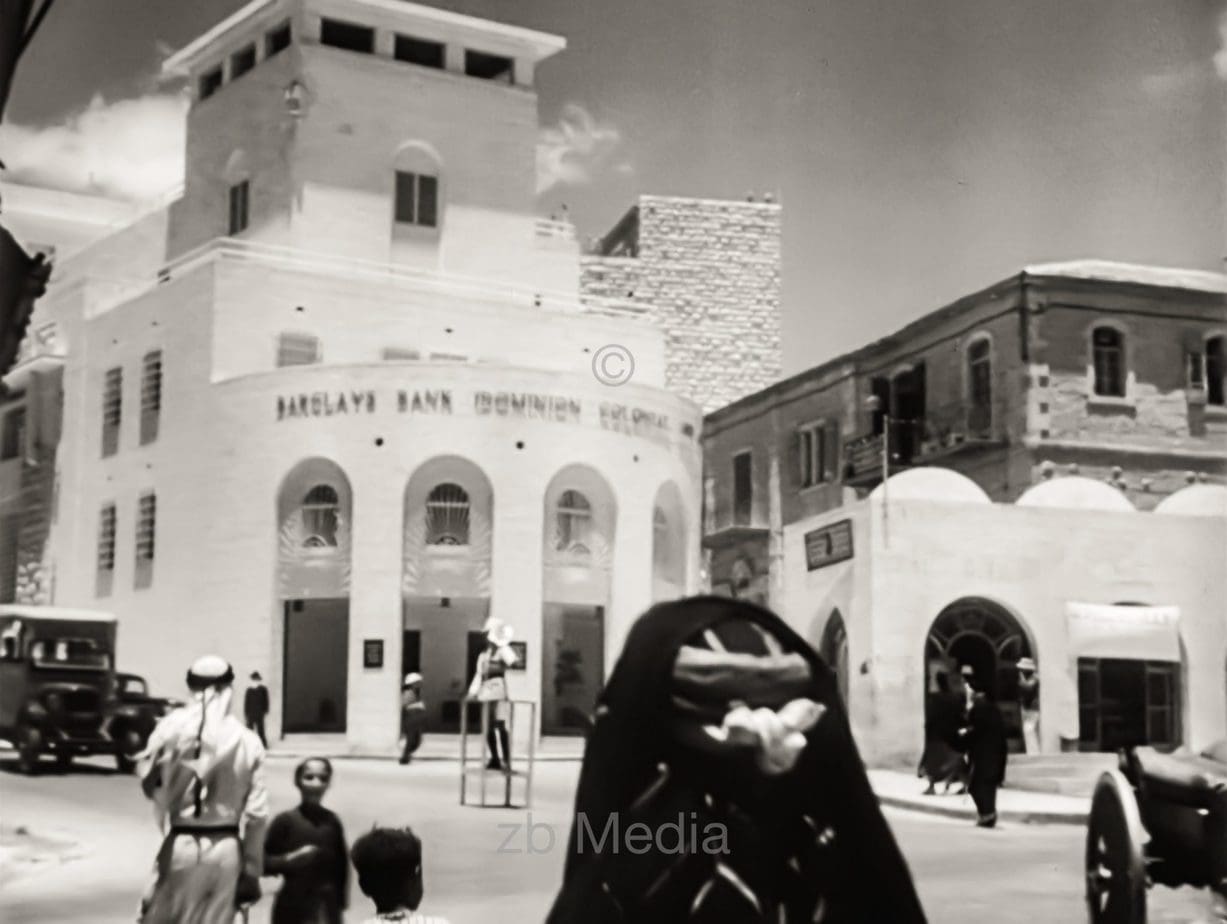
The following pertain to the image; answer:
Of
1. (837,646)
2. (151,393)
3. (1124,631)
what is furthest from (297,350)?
(1124,631)

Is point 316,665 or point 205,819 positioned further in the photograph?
point 316,665

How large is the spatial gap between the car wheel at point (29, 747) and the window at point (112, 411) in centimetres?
97

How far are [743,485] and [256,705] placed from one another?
76.6 inches

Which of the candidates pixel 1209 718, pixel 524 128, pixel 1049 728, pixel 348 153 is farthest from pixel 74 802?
pixel 1209 718

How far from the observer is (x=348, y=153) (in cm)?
622

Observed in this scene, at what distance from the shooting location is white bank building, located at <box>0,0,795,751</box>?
19.2ft

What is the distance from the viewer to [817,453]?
6.79 m

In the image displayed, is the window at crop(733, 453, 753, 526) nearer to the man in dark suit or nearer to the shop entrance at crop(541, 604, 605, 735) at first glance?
the shop entrance at crop(541, 604, 605, 735)

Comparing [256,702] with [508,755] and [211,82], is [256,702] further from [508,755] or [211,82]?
[211,82]

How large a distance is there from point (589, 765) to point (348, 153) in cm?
320

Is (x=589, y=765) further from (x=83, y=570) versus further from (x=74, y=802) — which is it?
(x=83, y=570)

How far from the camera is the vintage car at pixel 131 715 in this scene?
18.6ft

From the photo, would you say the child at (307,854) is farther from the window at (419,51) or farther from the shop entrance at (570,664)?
the window at (419,51)

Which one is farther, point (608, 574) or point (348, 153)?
point (348, 153)
